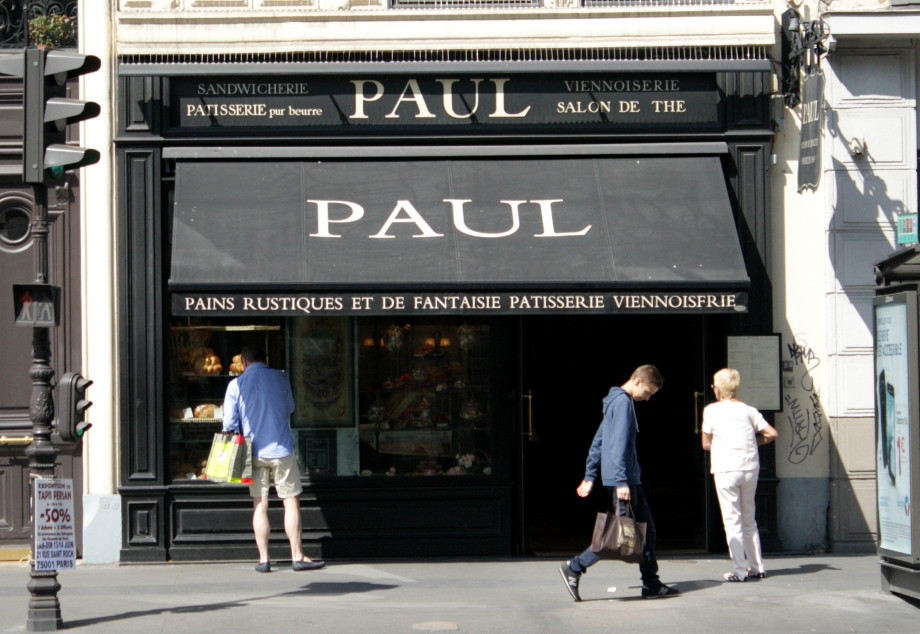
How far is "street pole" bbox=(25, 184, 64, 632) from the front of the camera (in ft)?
23.9

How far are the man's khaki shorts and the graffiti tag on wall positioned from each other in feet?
14.8

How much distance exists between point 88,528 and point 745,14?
7.53 meters

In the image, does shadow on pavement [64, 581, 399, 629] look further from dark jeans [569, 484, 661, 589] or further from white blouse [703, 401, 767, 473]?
white blouse [703, 401, 767, 473]

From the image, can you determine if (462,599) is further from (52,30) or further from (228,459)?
(52,30)

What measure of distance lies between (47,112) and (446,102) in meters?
3.80

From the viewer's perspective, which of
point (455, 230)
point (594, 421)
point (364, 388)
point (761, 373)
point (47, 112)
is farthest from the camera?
point (594, 421)

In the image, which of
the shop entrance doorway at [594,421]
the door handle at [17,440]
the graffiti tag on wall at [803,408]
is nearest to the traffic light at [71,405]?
the door handle at [17,440]

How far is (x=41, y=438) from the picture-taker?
7.36 metres

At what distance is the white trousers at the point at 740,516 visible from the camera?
864 cm

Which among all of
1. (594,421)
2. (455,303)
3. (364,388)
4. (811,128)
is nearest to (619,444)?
(455,303)

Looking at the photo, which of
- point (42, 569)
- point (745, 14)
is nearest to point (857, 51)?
point (745, 14)

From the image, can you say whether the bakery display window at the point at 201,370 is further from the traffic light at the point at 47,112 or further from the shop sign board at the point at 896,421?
the shop sign board at the point at 896,421

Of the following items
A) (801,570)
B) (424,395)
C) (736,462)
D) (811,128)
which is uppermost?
(811,128)

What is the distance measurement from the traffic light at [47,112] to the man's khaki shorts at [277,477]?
301 cm
